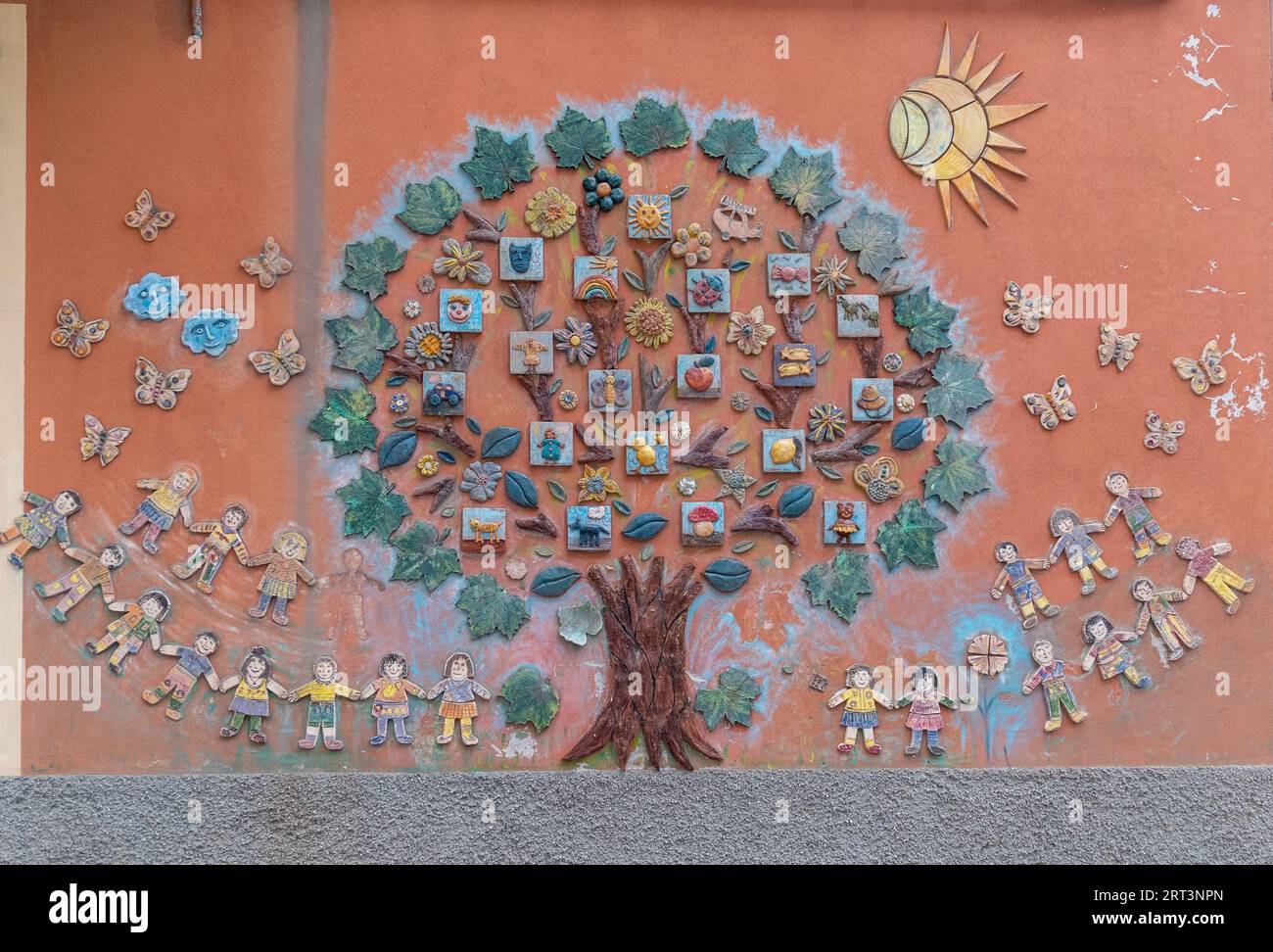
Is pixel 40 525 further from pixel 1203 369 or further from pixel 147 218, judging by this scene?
pixel 1203 369

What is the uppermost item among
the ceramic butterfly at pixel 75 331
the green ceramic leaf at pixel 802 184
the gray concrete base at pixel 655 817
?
the green ceramic leaf at pixel 802 184

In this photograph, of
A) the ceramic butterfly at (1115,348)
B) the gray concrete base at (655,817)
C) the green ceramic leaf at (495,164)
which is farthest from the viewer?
the ceramic butterfly at (1115,348)

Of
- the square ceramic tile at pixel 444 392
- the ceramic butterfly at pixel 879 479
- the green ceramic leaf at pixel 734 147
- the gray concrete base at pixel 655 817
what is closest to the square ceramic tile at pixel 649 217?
the green ceramic leaf at pixel 734 147

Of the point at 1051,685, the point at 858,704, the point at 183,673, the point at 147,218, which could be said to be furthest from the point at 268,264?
the point at 1051,685

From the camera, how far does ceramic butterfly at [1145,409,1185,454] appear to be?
14.5 ft

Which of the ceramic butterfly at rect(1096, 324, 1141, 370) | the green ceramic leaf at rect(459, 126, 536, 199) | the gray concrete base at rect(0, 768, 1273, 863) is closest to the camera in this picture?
the gray concrete base at rect(0, 768, 1273, 863)

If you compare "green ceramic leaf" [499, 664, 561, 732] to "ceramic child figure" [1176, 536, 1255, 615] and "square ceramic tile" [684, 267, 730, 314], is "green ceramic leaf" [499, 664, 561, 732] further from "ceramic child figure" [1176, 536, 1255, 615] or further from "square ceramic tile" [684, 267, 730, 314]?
"ceramic child figure" [1176, 536, 1255, 615]

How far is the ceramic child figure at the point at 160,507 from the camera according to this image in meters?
4.24

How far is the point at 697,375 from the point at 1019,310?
1.34 metres

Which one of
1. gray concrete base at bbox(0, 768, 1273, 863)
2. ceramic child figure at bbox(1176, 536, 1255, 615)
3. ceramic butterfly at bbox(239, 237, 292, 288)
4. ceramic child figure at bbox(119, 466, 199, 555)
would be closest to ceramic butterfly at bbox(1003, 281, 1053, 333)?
ceramic child figure at bbox(1176, 536, 1255, 615)


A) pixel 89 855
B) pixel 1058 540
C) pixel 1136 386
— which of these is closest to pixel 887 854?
pixel 1058 540

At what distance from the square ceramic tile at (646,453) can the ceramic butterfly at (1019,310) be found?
1475mm

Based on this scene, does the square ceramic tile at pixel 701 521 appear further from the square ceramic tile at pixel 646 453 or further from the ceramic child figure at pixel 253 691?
the ceramic child figure at pixel 253 691

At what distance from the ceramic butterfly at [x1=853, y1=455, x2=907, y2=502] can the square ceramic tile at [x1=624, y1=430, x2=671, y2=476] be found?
774 mm
